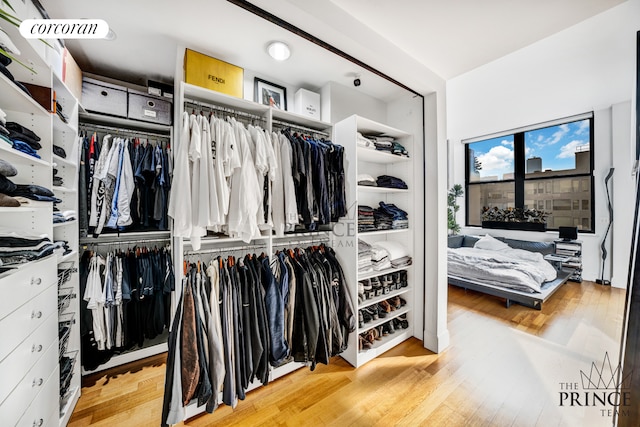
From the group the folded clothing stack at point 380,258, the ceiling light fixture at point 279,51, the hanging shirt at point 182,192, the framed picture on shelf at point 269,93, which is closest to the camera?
the hanging shirt at point 182,192

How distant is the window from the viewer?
4465 millimetres

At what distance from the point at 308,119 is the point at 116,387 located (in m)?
2.53

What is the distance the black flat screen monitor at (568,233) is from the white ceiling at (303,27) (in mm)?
4131

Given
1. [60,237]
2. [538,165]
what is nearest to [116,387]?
[60,237]

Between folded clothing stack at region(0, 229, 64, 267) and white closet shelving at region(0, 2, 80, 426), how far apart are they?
4cm

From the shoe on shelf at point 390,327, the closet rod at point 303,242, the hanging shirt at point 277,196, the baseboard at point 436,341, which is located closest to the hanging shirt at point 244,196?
the hanging shirt at point 277,196

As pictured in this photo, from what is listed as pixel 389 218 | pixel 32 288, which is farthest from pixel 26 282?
pixel 389 218

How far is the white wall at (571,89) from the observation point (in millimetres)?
1979

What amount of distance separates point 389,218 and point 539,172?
15.9 feet

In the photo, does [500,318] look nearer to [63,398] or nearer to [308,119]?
[308,119]

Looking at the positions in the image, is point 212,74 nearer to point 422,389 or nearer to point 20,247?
point 20,247

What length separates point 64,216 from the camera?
147 cm

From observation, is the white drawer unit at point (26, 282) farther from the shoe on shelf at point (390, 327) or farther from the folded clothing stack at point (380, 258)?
the shoe on shelf at point (390, 327)

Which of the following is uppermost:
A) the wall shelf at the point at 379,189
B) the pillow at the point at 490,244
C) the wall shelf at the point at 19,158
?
the wall shelf at the point at 19,158
